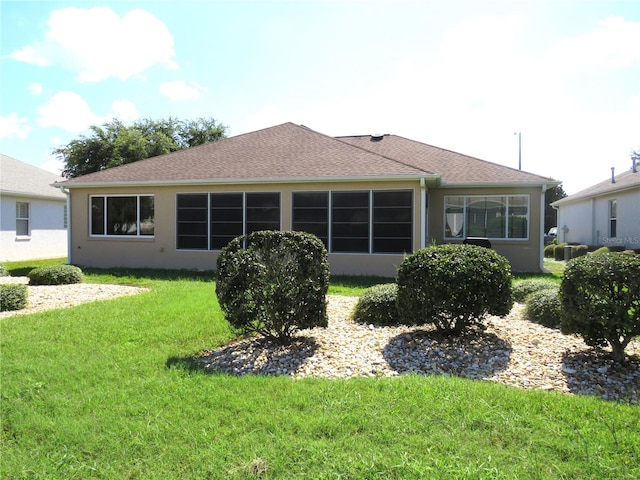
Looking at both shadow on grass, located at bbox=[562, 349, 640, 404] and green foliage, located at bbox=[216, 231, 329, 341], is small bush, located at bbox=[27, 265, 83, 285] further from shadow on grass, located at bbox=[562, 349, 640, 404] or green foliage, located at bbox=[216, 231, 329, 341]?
shadow on grass, located at bbox=[562, 349, 640, 404]

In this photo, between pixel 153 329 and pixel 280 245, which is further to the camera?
pixel 153 329

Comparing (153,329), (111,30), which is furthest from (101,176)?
(153,329)

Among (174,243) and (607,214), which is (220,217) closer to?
(174,243)

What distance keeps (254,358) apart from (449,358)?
2357 millimetres

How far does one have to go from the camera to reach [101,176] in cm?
1566

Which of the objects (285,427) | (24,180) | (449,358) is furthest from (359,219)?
(24,180)

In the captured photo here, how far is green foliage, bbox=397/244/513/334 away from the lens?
5523 millimetres

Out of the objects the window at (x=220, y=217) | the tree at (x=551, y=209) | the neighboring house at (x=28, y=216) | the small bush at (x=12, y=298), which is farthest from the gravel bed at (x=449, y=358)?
the tree at (x=551, y=209)

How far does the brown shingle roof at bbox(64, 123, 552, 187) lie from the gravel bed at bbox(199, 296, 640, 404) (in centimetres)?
686

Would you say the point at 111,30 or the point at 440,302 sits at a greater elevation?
the point at 111,30

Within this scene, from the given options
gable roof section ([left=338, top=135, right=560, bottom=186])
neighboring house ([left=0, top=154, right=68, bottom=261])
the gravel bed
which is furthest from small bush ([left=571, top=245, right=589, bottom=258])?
neighboring house ([left=0, top=154, right=68, bottom=261])

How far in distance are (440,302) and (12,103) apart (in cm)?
1053

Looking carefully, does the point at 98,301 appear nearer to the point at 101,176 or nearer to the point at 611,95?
the point at 101,176

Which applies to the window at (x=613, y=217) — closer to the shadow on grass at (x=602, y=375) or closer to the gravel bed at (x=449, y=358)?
the gravel bed at (x=449, y=358)
